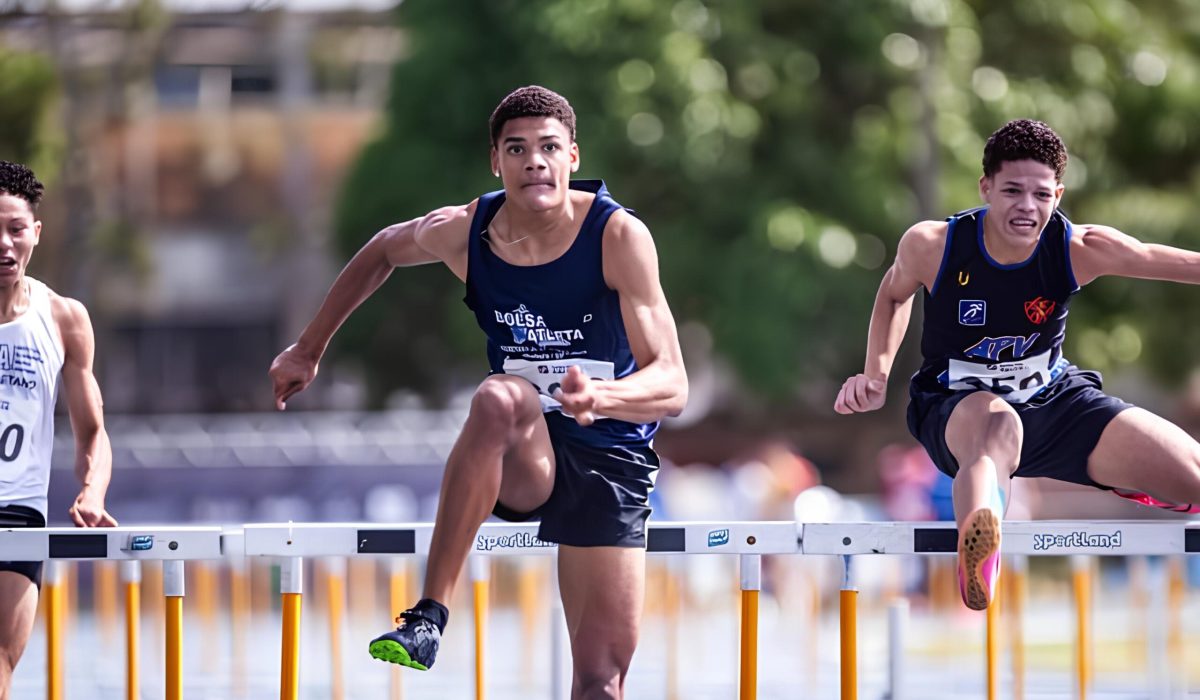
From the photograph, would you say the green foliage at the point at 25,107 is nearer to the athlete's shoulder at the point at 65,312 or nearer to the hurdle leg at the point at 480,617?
the athlete's shoulder at the point at 65,312

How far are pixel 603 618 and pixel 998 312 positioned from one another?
162 centimetres

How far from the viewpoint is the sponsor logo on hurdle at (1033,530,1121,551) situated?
5.22 metres

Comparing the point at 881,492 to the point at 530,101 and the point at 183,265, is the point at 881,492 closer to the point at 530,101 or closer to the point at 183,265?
the point at 530,101

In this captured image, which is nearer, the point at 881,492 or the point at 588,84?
the point at 588,84

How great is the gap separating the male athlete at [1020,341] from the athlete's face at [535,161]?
50.0 inches

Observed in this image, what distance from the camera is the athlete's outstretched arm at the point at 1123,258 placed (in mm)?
5223

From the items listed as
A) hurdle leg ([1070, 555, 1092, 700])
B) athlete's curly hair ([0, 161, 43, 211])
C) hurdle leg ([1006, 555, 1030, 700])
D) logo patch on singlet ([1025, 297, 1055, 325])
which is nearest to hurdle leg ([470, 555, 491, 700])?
athlete's curly hair ([0, 161, 43, 211])

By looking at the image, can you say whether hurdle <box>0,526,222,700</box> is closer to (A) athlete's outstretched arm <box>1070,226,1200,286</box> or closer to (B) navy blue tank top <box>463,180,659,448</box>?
(B) navy blue tank top <box>463,180,659,448</box>

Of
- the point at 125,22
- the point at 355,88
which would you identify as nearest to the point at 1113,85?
the point at 125,22

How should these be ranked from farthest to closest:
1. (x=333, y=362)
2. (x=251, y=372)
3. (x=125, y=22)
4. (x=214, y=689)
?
1. (x=251, y=372)
2. (x=125, y=22)
3. (x=333, y=362)
4. (x=214, y=689)

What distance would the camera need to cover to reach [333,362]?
75.6 feet

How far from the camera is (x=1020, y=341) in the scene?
5.34m

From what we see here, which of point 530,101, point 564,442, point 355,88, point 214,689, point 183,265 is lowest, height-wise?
point 214,689

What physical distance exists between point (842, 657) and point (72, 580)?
490 inches
